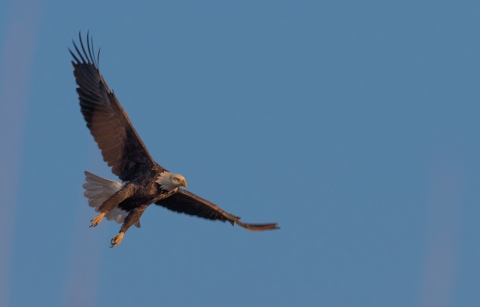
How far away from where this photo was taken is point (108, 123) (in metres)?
10.6

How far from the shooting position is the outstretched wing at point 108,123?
1058cm

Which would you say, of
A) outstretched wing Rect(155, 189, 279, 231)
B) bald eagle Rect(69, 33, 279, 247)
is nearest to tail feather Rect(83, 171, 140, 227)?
bald eagle Rect(69, 33, 279, 247)

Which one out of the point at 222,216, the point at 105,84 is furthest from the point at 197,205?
the point at 105,84

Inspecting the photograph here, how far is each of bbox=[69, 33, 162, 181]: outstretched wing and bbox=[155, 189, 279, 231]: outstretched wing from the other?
0.76 metres

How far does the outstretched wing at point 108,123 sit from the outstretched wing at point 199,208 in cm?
76

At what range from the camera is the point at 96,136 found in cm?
1066

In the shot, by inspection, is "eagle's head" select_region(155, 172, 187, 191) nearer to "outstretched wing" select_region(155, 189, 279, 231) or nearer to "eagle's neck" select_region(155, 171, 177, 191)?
"eagle's neck" select_region(155, 171, 177, 191)

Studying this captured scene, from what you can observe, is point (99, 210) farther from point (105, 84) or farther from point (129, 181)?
point (105, 84)

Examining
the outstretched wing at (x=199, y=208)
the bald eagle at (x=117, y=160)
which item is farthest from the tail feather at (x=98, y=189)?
the outstretched wing at (x=199, y=208)

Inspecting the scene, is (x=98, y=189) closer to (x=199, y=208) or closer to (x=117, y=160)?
(x=117, y=160)

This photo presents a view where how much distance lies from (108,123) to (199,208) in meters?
1.68

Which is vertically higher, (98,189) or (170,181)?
(170,181)

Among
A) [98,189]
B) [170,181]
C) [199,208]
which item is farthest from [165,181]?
[199,208]

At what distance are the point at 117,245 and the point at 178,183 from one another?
93cm
